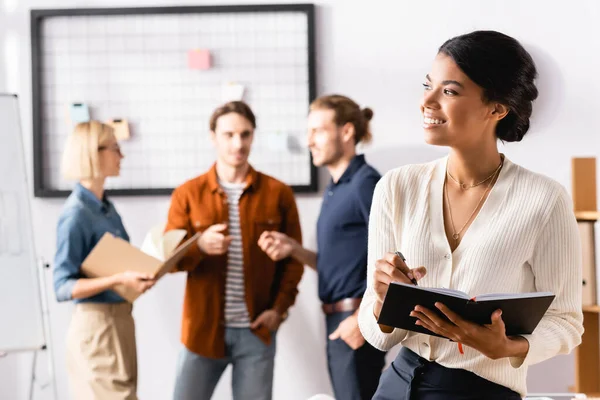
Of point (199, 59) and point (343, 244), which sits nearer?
point (343, 244)

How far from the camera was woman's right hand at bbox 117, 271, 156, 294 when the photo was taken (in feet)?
8.83

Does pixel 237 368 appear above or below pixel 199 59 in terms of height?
below

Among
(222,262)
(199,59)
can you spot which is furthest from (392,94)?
(222,262)

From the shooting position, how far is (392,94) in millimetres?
3445

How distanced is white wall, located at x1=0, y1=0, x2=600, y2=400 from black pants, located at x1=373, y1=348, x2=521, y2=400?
1.95 meters

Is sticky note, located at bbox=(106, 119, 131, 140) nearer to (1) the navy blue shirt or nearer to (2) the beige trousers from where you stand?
(2) the beige trousers

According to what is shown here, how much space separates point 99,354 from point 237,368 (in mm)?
497

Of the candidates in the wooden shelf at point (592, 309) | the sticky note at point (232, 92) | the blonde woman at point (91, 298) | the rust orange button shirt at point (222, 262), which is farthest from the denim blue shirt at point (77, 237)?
the wooden shelf at point (592, 309)

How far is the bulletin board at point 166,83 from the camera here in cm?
344

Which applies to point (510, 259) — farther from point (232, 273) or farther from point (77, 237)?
point (77, 237)

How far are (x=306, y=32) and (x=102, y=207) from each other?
122cm

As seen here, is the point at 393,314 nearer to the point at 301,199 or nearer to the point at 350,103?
the point at 350,103

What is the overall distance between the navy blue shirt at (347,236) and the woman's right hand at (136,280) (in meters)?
0.62

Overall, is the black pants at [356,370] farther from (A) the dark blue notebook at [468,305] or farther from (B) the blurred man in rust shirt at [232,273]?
(A) the dark blue notebook at [468,305]
